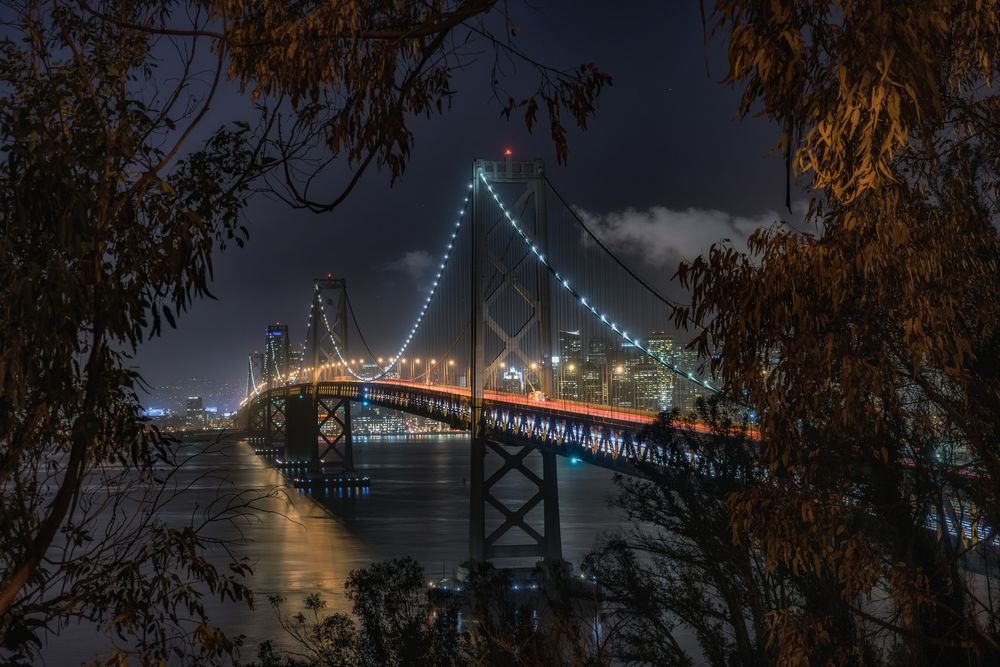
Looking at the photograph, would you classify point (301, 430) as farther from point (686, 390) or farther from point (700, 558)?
point (700, 558)

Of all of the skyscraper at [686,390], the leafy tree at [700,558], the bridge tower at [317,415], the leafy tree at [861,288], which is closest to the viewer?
the leafy tree at [861,288]

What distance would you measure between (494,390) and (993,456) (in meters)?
24.4

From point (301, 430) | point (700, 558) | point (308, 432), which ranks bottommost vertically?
point (700, 558)

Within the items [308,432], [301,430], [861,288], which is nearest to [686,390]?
[861,288]

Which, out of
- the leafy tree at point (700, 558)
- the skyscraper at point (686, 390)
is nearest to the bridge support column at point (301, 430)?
the skyscraper at point (686, 390)

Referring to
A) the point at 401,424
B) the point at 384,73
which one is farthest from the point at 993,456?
the point at 401,424

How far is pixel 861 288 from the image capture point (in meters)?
5.20

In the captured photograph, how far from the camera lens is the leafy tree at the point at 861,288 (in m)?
3.99

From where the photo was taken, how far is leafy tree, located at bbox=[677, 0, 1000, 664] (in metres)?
3.99

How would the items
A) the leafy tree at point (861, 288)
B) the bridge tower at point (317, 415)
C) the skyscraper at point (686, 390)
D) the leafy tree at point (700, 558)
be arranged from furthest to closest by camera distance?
the bridge tower at point (317, 415) < the skyscraper at point (686, 390) < the leafy tree at point (700, 558) < the leafy tree at point (861, 288)

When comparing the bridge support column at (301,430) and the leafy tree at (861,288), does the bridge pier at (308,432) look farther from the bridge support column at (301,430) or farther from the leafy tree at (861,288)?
the leafy tree at (861,288)

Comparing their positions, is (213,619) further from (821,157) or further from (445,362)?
(821,157)

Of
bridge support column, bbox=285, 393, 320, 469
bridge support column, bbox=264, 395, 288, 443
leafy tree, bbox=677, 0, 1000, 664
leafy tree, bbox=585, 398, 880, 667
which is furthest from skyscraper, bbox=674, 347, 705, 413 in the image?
bridge support column, bbox=264, 395, 288, 443

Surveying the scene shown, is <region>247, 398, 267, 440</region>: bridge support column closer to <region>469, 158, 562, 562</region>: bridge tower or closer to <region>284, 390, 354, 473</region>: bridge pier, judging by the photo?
<region>284, 390, 354, 473</region>: bridge pier
